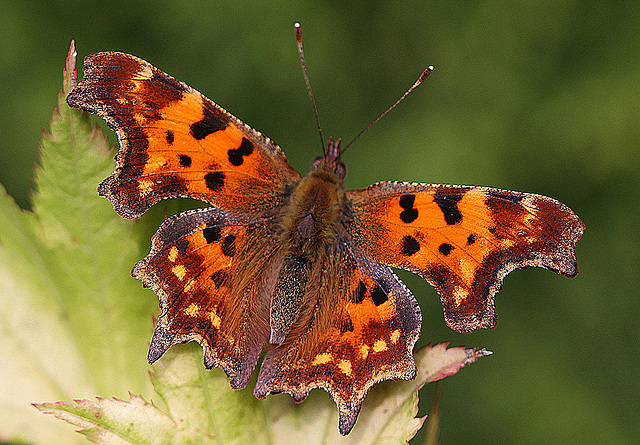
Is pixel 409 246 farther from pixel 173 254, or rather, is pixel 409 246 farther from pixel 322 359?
pixel 173 254

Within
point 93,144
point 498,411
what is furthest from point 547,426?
point 93,144

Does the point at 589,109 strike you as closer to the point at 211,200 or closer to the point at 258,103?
the point at 258,103

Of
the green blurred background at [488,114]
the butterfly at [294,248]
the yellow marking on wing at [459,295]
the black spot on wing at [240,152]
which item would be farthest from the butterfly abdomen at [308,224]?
the green blurred background at [488,114]

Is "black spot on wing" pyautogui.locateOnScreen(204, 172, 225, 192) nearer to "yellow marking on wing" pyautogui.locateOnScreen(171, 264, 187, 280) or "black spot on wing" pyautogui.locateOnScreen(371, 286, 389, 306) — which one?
"yellow marking on wing" pyautogui.locateOnScreen(171, 264, 187, 280)

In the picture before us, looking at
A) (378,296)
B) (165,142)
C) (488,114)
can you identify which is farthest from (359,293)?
(488,114)

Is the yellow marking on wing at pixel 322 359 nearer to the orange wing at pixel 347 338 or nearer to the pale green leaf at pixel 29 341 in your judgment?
the orange wing at pixel 347 338

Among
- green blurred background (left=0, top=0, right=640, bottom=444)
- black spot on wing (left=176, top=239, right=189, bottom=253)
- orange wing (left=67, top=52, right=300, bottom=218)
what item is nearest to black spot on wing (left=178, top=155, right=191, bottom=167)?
orange wing (left=67, top=52, right=300, bottom=218)

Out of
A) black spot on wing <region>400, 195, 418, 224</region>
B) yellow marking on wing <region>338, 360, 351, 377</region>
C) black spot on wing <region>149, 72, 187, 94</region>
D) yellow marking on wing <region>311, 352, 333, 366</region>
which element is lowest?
yellow marking on wing <region>338, 360, 351, 377</region>
